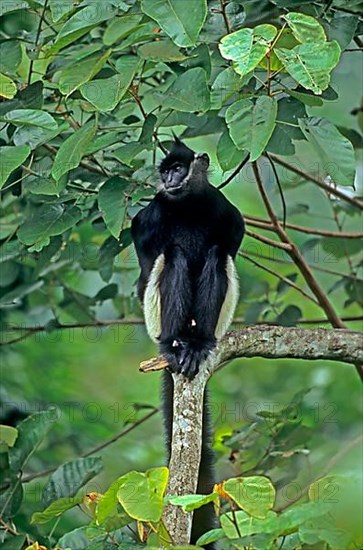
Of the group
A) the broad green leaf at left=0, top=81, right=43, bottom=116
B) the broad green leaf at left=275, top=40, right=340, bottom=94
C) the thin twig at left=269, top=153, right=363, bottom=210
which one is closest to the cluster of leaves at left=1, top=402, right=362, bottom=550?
the broad green leaf at left=275, top=40, right=340, bottom=94

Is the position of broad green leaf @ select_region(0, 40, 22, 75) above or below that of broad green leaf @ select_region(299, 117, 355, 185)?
above

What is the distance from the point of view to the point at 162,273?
18.0 ft

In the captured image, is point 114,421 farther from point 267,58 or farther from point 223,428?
point 267,58

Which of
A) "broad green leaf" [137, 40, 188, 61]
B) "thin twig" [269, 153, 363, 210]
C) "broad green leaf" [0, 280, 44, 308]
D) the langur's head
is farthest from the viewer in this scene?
"broad green leaf" [0, 280, 44, 308]

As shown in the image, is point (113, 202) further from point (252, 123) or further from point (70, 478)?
point (70, 478)

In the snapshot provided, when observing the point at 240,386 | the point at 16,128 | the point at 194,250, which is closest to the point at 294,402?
the point at 194,250

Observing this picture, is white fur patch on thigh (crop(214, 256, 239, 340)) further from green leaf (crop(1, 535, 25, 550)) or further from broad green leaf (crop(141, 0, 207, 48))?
broad green leaf (crop(141, 0, 207, 48))

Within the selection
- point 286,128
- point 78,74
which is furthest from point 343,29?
point 78,74

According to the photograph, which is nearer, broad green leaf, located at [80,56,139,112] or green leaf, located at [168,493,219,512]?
green leaf, located at [168,493,219,512]

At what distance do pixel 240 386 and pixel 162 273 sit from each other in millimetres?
6444

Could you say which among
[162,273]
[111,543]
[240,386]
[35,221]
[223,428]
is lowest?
[240,386]

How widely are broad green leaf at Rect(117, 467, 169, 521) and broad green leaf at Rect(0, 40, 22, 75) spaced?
2.43 metres

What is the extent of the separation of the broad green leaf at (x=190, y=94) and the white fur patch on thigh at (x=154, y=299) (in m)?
1.60

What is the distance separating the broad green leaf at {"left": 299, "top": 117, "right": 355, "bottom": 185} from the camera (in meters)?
3.76
